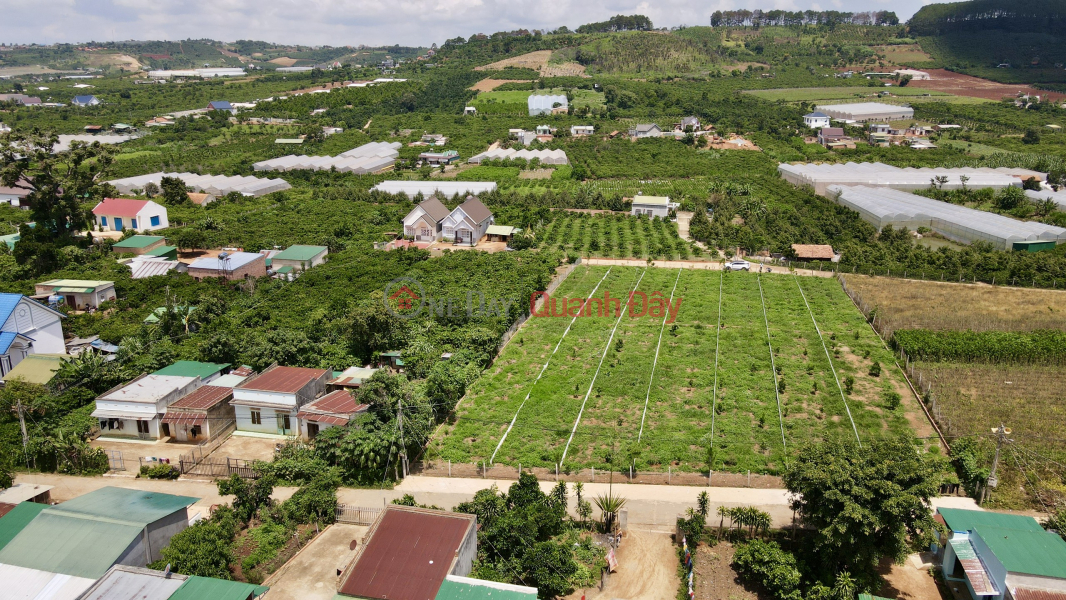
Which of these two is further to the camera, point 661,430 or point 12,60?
point 12,60

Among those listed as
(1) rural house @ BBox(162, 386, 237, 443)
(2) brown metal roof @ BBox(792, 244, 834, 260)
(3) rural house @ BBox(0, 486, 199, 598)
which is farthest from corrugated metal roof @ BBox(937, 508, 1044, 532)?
(2) brown metal roof @ BBox(792, 244, 834, 260)

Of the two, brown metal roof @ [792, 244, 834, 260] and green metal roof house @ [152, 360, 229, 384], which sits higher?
brown metal roof @ [792, 244, 834, 260]

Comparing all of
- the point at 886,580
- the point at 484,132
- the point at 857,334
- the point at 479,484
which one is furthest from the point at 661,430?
the point at 484,132

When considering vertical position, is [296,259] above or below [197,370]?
above

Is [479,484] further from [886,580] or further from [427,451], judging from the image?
[886,580]

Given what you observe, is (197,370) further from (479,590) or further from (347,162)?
(347,162)

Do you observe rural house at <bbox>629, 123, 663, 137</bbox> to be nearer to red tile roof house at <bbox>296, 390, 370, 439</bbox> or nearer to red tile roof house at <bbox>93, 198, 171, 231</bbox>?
red tile roof house at <bbox>93, 198, 171, 231</bbox>

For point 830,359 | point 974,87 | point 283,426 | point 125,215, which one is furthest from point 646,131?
point 283,426
